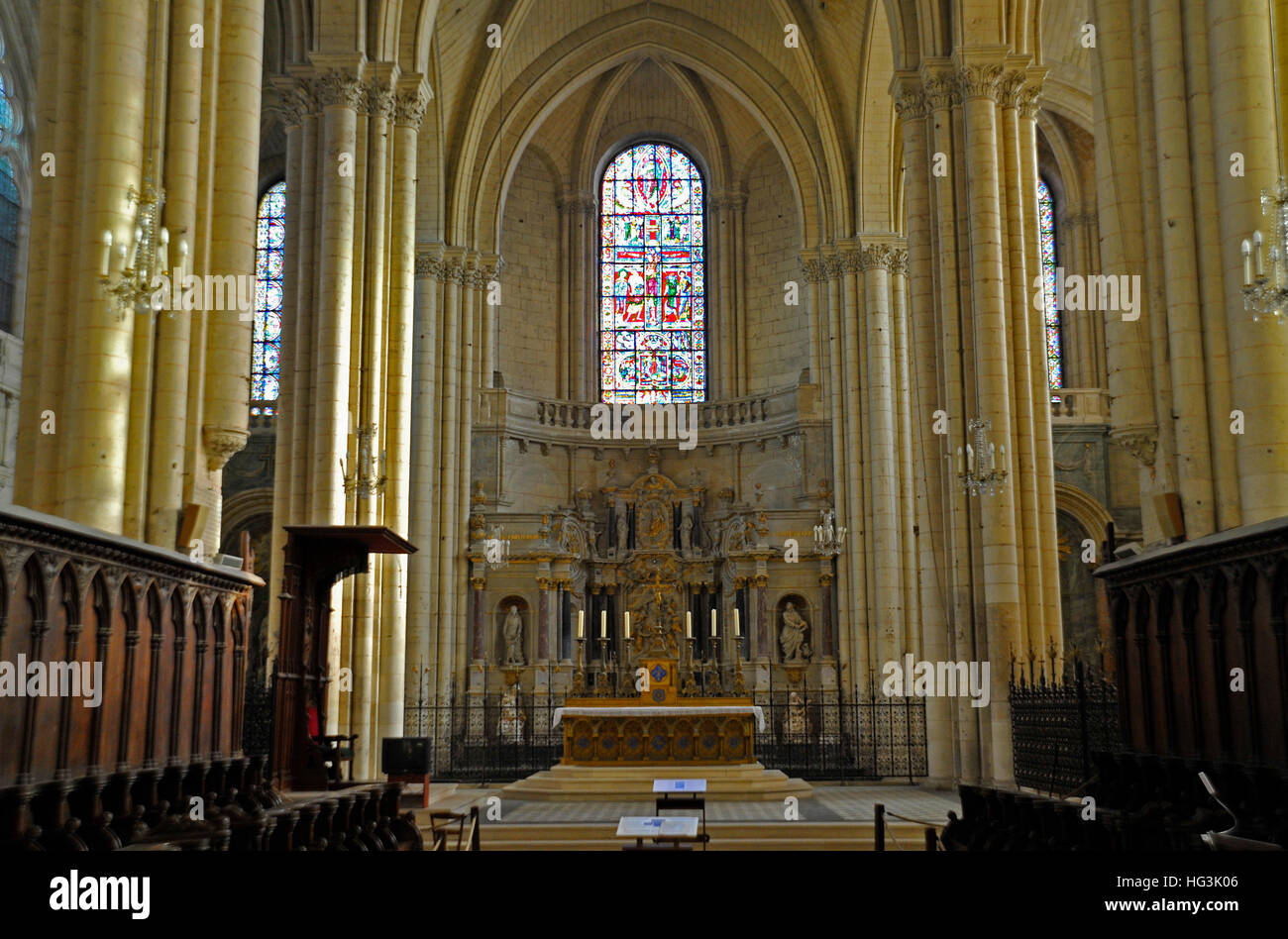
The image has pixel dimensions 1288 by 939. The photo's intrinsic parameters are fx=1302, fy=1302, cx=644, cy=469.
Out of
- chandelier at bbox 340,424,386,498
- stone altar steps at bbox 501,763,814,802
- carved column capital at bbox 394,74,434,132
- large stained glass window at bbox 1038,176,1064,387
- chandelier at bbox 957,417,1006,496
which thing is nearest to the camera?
chandelier at bbox 957,417,1006,496

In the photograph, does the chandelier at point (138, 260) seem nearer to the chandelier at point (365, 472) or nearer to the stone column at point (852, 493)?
the chandelier at point (365, 472)

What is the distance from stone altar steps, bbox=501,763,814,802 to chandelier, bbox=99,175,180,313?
412 inches

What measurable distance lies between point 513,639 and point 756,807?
43.0 feet

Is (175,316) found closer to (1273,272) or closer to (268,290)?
(1273,272)

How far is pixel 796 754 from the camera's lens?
27.3m

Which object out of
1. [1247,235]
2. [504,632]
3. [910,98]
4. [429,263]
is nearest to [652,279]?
[429,263]

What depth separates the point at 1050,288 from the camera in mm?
31203

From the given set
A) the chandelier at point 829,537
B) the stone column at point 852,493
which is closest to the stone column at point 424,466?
the chandelier at point 829,537

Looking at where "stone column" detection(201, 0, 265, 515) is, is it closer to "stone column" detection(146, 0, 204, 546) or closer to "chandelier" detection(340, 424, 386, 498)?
"stone column" detection(146, 0, 204, 546)

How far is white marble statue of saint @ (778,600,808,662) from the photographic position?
29.9 meters

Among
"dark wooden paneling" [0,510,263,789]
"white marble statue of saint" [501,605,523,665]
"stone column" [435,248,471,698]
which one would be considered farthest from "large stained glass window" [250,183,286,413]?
"dark wooden paneling" [0,510,263,789]

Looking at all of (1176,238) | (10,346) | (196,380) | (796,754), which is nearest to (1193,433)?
(1176,238)
